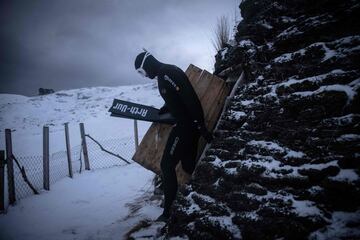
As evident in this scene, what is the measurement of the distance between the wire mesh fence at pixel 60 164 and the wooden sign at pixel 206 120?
12.0ft

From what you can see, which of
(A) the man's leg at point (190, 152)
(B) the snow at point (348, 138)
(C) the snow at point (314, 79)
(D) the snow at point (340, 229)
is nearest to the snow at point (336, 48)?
(C) the snow at point (314, 79)

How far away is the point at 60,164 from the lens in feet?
33.4

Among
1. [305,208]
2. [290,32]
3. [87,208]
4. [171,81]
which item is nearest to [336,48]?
[290,32]

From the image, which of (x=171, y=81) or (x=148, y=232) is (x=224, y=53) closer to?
(x=171, y=81)

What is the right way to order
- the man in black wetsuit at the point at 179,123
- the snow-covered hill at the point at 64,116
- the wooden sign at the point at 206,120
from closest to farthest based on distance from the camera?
the man in black wetsuit at the point at 179,123
the wooden sign at the point at 206,120
the snow-covered hill at the point at 64,116

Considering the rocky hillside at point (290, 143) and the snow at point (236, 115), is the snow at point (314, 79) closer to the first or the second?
the rocky hillside at point (290, 143)

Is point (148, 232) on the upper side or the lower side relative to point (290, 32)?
lower

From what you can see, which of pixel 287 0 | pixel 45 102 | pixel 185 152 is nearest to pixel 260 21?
pixel 287 0

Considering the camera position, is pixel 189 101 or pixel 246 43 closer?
pixel 189 101

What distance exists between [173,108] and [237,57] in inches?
60.8

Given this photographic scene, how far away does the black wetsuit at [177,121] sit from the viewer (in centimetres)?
323

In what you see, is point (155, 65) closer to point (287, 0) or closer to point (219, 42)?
point (287, 0)

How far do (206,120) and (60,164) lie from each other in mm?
8801

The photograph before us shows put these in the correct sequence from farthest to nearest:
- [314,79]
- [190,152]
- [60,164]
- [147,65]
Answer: [60,164]
[147,65]
[190,152]
[314,79]
